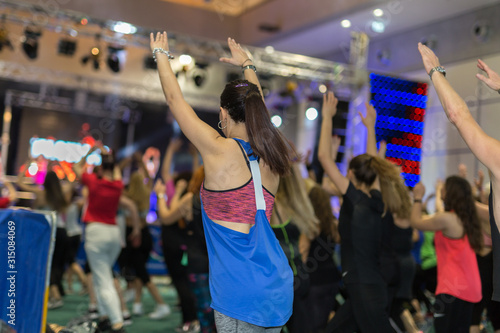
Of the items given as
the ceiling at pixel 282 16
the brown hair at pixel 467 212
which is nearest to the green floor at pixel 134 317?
the brown hair at pixel 467 212

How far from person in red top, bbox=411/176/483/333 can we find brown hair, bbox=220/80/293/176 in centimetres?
208

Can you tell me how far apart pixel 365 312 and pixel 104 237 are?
2.49 metres

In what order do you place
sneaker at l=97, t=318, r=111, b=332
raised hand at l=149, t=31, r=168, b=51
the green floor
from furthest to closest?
1. the green floor
2. sneaker at l=97, t=318, r=111, b=332
3. raised hand at l=149, t=31, r=168, b=51

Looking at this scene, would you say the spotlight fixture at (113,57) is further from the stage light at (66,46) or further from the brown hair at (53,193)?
the brown hair at (53,193)

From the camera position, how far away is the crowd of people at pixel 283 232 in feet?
6.73

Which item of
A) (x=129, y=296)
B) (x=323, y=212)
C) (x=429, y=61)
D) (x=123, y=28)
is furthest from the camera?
(x=129, y=296)

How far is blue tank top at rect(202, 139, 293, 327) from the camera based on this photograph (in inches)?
79.4

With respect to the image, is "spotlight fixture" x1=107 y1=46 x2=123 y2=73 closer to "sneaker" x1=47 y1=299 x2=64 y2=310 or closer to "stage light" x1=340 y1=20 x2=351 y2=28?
"sneaker" x1=47 y1=299 x2=64 y2=310

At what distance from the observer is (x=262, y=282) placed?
202 centimetres

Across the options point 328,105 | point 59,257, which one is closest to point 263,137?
point 328,105

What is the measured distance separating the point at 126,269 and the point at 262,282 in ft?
15.2

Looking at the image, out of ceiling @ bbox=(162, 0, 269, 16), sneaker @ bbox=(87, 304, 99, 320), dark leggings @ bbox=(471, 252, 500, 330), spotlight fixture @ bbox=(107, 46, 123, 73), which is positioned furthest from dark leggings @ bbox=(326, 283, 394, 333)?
ceiling @ bbox=(162, 0, 269, 16)

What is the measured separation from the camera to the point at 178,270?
5.36 meters

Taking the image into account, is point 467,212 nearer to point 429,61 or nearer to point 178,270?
point 429,61
